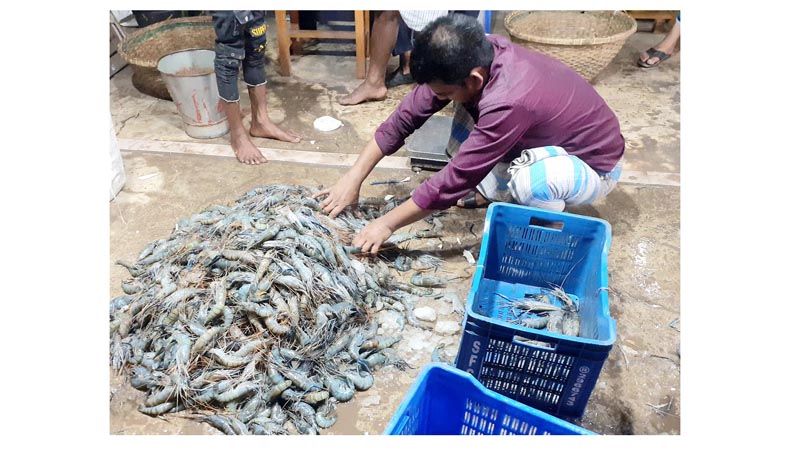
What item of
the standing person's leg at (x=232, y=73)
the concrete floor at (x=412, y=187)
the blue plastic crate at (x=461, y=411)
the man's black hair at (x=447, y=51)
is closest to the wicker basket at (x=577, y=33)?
the concrete floor at (x=412, y=187)

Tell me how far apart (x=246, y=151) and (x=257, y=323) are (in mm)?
2037

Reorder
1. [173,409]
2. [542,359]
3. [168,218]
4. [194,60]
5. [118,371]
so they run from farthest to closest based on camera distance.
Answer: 1. [194,60]
2. [168,218]
3. [118,371]
4. [173,409]
5. [542,359]

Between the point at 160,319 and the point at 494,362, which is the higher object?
the point at 494,362

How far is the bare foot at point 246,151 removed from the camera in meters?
4.11

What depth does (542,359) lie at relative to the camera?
2100 mm

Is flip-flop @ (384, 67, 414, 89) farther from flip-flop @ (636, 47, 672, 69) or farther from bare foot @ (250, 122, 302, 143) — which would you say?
flip-flop @ (636, 47, 672, 69)

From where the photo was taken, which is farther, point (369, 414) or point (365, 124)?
point (365, 124)

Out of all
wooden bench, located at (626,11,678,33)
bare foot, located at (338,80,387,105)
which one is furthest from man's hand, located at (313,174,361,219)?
wooden bench, located at (626,11,678,33)

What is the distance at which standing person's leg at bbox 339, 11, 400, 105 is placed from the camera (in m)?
4.96

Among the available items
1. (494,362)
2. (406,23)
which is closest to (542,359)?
(494,362)

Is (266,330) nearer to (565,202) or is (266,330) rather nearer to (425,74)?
(425,74)

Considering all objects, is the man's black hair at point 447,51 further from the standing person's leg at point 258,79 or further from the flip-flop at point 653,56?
the flip-flop at point 653,56

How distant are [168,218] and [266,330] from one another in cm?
149

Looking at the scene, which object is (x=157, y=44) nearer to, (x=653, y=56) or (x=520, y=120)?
(x=520, y=120)
